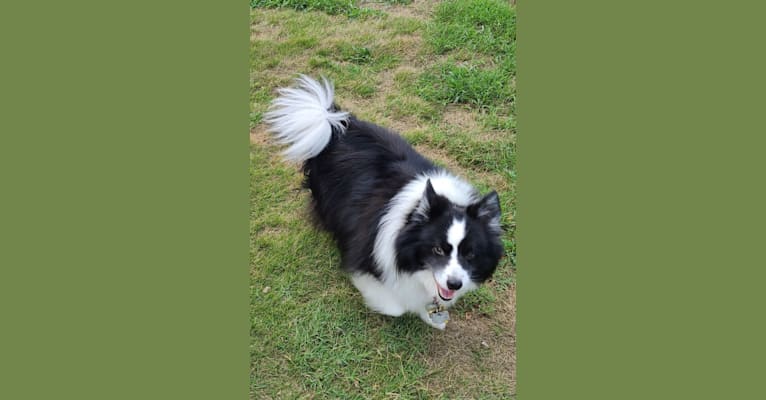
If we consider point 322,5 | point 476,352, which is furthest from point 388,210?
point 322,5

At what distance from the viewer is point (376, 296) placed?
11.5 feet

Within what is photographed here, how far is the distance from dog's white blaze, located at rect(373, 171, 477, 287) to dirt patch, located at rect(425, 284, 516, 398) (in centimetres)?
68

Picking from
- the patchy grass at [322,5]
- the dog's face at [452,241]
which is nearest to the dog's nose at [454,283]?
the dog's face at [452,241]

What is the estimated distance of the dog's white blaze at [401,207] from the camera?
123 inches

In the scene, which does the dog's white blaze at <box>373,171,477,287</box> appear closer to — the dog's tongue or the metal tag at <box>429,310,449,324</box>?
the dog's tongue

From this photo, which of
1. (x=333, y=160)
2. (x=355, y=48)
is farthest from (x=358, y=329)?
(x=355, y=48)

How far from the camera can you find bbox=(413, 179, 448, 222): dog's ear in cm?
288

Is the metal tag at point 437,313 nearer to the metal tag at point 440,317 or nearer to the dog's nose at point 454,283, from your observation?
the metal tag at point 440,317

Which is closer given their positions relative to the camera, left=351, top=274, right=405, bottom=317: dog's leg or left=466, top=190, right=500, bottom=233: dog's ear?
left=466, top=190, right=500, bottom=233: dog's ear

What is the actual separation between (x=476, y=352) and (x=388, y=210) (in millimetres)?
1141

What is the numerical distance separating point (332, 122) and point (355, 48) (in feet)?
7.28

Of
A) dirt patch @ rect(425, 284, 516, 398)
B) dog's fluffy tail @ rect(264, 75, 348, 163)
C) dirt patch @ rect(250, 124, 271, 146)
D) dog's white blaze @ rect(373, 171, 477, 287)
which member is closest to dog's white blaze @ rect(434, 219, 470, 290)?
dog's white blaze @ rect(373, 171, 477, 287)

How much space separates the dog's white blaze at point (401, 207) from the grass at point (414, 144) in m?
0.60

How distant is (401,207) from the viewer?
317 centimetres
